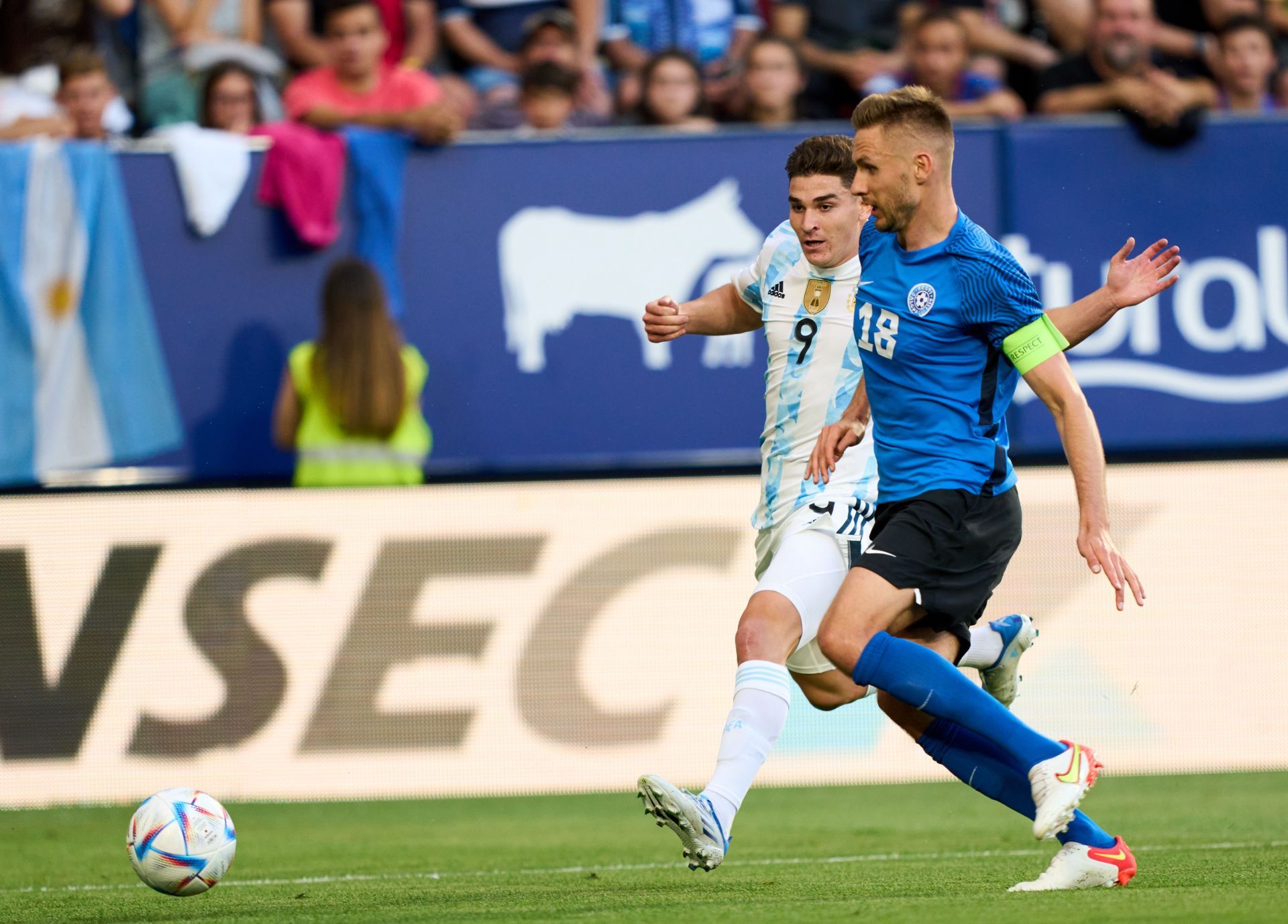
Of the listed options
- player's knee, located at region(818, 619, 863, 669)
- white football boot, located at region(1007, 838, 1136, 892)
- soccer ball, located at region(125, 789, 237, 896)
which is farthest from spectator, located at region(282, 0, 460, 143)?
white football boot, located at region(1007, 838, 1136, 892)

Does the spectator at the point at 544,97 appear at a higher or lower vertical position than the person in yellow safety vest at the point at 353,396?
higher

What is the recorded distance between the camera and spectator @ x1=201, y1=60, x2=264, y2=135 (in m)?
9.91

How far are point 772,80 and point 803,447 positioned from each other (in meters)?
4.87

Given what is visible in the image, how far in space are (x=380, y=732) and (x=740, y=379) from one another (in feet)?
8.87

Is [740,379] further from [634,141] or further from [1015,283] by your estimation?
[1015,283]

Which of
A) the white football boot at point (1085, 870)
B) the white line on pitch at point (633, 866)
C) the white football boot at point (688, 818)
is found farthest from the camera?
the white line on pitch at point (633, 866)

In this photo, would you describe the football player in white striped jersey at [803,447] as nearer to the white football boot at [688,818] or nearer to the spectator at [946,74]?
the white football boot at [688,818]

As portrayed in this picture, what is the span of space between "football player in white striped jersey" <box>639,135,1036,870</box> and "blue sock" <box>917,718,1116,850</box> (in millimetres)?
434

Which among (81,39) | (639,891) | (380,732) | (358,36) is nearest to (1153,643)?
(380,732)

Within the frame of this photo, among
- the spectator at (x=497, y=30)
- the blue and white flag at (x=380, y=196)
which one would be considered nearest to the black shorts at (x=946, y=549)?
the blue and white flag at (x=380, y=196)

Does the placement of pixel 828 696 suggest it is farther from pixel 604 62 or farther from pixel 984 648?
pixel 604 62

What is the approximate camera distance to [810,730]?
29.9 ft

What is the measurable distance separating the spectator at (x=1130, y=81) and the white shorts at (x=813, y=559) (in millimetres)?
5139

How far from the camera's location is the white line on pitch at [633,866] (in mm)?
6125
